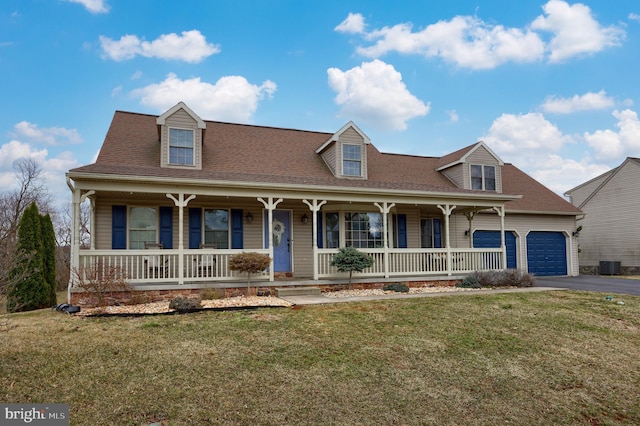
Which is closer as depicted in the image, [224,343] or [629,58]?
[224,343]

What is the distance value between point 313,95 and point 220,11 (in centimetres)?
512

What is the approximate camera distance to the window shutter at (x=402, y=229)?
14.4m

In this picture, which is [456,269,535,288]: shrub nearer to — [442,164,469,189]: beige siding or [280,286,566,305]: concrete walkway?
[280,286,566,305]: concrete walkway

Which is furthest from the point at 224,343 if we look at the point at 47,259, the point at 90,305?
the point at 47,259

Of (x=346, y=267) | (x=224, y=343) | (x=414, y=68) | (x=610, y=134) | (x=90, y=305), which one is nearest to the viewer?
(x=224, y=343)

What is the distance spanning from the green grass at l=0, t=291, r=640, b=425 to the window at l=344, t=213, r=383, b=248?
5.62 metres

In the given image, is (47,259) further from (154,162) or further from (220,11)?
(220,11)

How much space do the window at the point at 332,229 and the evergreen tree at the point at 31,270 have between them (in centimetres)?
832

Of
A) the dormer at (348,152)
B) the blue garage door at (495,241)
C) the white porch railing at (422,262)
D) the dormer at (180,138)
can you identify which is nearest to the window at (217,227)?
the dormer at (180,138)

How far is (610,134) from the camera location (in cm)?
2373

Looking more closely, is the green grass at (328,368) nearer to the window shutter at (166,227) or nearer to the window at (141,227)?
the window at (141,227)

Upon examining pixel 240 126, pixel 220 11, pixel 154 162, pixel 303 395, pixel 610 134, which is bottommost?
pixel 303 395

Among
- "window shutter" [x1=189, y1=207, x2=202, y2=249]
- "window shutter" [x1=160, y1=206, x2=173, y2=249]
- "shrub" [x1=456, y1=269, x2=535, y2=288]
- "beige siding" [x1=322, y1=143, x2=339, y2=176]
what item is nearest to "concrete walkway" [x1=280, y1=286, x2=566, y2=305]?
"shrub" [x1=456, y1=269, x2=535, y2=288]

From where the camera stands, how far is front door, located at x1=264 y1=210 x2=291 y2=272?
41.8ft
